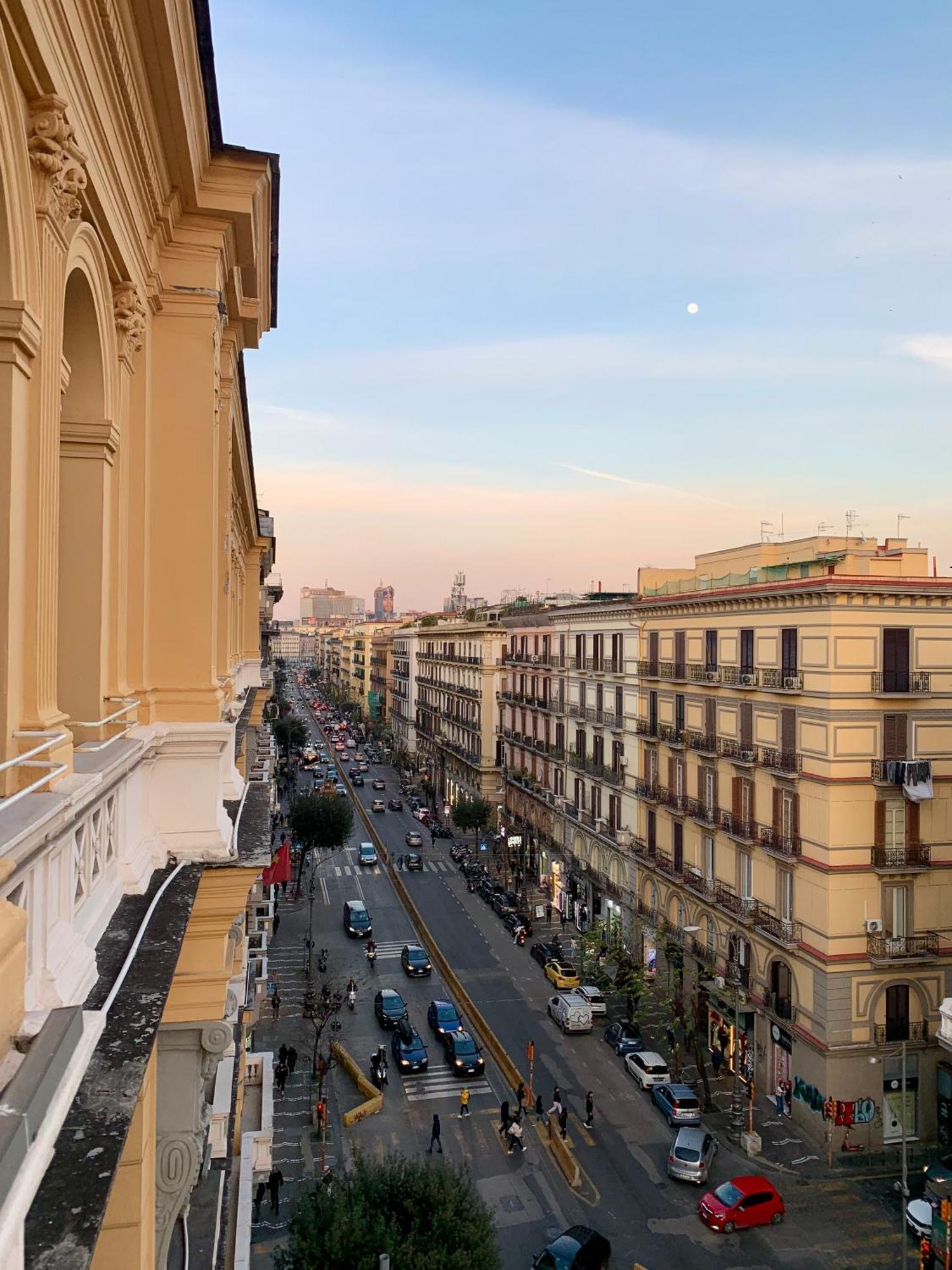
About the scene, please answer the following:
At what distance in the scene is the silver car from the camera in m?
22.5

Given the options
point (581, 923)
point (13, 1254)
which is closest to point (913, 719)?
point (581, 923)

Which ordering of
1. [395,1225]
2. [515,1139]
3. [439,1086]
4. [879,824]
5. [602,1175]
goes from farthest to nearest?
1. [439,1086]
2. [879,824]
3. [515,1139]
4. [602,1175]
5. [395,1225]

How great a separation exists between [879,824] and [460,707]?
4747cm

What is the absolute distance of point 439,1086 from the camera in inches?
1089

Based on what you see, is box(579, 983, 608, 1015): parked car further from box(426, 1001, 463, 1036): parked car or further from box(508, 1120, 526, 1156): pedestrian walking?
box(508, 1120, 526, 1156): pedestrian walking

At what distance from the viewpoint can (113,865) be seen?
516 cm

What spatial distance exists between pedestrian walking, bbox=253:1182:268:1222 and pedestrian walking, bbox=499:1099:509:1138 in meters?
6.36

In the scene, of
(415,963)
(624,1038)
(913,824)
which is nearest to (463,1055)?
(624,1038)

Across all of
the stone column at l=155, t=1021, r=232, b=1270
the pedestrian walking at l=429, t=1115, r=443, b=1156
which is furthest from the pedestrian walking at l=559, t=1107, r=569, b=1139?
the stone column at l=155, t=1021, r=232, b=1270

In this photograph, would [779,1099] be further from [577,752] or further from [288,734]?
[288,734]

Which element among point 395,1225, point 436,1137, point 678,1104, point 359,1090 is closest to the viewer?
point 395,1225

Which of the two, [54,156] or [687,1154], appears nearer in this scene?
[54,156]

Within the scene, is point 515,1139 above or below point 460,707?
below

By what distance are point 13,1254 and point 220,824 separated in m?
4.93
